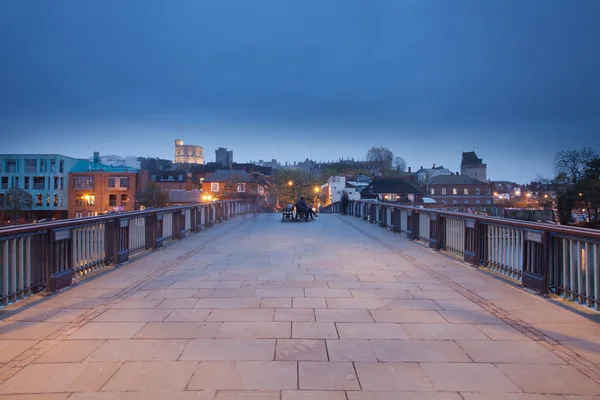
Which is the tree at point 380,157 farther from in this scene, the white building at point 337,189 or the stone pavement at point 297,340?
the stone pavement at point 297,340

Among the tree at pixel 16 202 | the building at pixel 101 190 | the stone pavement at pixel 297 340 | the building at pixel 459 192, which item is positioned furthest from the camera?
the building at pixel 459 192

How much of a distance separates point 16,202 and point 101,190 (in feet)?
44.6

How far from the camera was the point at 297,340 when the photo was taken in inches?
153

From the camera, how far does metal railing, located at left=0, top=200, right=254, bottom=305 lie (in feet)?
16.5

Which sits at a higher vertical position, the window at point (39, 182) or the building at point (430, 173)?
the building at point (430, 173)

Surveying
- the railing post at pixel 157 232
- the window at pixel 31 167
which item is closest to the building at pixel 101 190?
the window at pixel 31 167

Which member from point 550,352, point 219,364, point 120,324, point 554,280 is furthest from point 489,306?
point 120,324

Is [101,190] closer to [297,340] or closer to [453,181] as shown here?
[297,340]

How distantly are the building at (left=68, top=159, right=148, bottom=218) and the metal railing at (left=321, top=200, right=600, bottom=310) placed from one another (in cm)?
6041

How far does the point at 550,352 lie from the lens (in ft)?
12.1

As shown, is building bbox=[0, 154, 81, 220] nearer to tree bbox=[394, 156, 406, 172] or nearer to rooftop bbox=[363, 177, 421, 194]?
rooftop bbox=[363, 177, 421, 194]

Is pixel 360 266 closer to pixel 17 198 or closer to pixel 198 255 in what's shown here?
pixel 198 255

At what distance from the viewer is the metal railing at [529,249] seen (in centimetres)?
493

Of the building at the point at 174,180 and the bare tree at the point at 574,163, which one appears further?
the building at the point at 174,180
